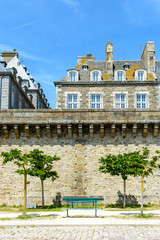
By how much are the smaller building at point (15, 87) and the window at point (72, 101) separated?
5214 millimetres

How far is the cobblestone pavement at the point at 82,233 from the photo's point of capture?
7.41 metres

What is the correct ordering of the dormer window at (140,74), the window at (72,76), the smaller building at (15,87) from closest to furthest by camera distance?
the smaller building at (15,87) < the dormer window at (140,74) < the window at (72,76)

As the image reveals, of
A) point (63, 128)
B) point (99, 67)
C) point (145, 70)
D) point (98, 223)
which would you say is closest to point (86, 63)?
point (99, 67)

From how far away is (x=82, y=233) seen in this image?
26.2 feet

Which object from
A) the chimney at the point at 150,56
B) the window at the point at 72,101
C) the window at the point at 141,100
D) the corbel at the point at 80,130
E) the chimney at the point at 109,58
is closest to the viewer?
the corbel at the point at 80,130

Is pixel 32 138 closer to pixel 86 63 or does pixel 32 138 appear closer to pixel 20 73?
pixel 86 63

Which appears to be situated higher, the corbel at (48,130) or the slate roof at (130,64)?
the slate roof at (130,64)

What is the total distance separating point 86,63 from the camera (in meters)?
29.9

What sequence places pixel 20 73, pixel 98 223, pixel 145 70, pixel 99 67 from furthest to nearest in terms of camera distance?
pixel 20 73, pixel 99 67, pixel 145 70, pixel 98 223

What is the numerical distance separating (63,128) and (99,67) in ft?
44.6

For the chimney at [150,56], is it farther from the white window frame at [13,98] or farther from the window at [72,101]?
the white window frame at [13,98]

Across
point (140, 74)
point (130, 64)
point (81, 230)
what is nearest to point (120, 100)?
point (140, 74)

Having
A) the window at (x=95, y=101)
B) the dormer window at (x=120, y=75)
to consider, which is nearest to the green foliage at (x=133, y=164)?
the window at (x=95, y=101)

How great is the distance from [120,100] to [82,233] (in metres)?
19.6
